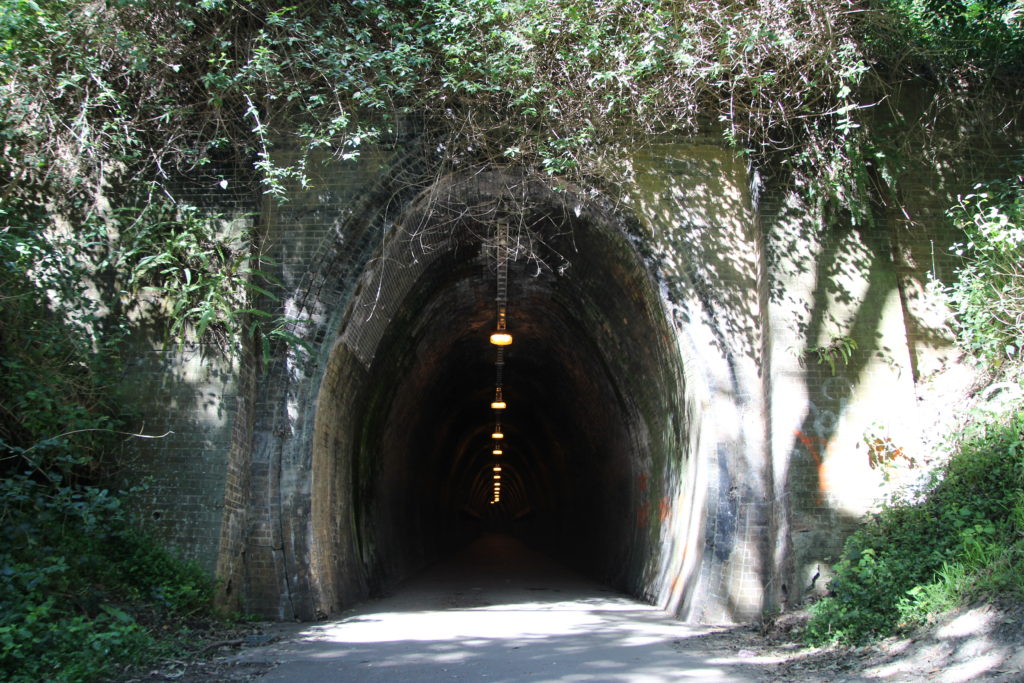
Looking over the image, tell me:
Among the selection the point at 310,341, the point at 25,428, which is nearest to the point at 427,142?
the point at 310,341

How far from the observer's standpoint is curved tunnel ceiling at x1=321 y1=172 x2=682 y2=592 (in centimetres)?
1123

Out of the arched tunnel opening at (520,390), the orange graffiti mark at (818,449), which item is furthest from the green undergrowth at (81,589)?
the orange graffiti mark at (818,449)

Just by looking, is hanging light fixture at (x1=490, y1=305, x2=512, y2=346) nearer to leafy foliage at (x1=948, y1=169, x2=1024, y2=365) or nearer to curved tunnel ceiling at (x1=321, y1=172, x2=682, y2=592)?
curved tunnel ceiling at (x1=321, y1=172, x2=682, y2=592)

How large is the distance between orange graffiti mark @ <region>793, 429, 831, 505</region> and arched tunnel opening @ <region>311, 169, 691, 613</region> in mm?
1694

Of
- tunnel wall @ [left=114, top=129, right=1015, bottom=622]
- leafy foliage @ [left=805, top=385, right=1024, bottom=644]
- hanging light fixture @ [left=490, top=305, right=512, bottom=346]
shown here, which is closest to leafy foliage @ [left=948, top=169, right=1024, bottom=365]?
tunnel wall @ [left=114, top=129, right=1015, bottom=622]

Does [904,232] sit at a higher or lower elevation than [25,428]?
higher

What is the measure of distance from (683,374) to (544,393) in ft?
30.5

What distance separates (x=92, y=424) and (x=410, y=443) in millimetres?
9520

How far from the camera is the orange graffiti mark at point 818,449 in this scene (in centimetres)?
877

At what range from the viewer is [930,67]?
9.94 m

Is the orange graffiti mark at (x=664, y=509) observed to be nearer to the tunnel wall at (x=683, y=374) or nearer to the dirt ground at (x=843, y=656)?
the tunnel wall at (x=683, y=374)

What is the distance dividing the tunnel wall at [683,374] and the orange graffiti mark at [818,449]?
0.02m

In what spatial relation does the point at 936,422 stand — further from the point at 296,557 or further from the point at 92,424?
the point at 92,424

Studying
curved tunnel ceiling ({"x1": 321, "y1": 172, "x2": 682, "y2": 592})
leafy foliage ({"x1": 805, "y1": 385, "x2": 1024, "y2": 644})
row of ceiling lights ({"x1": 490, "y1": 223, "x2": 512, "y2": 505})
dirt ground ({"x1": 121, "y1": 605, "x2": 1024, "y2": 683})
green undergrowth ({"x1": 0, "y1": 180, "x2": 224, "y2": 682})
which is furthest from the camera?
curved tunnel ceiling ({"x1": 321, "y1": 172, "x2": 682, "y2": 592})
